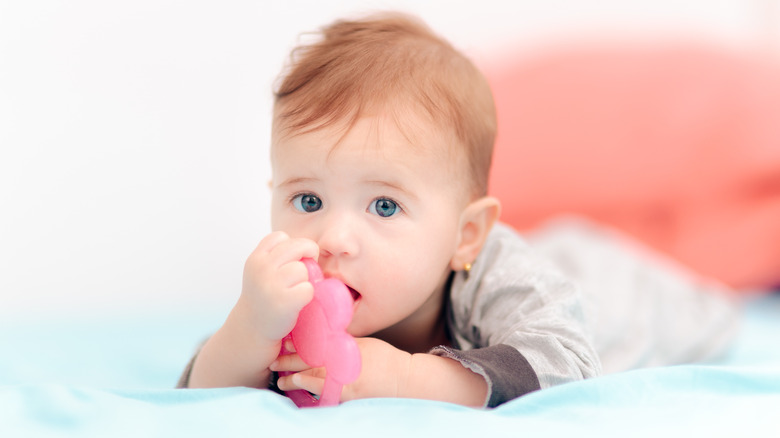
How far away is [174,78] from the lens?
4.81 feet

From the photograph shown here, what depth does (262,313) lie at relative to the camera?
0.81 metres

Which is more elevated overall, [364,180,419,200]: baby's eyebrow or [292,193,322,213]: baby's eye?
[364,180,419,200]: baby's eyebrow

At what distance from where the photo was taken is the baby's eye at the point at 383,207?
0.91m

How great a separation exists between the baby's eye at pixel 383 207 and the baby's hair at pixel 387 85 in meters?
0.09

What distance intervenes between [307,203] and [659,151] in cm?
133

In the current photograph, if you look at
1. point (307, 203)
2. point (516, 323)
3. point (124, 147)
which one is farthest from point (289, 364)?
point (124, 147)

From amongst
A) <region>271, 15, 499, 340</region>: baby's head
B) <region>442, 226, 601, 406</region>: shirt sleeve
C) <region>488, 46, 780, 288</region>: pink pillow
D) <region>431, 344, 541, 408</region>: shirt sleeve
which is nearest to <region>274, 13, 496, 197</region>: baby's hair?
<region>271, 15, 499, 340</region>: baby's head

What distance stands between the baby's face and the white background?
0.69ft

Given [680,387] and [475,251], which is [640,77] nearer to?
[475,251]

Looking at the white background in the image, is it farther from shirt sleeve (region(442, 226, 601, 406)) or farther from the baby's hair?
shirt sleeve (region(442, 226, 601, 406))

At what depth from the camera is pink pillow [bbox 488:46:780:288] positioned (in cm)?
191

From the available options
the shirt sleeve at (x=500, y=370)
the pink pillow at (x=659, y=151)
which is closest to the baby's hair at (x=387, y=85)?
the shirt sleeve at (x=500, y=370)

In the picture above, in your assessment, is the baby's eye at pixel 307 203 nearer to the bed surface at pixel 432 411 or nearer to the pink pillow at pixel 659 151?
the bed surface at pixel 432 411

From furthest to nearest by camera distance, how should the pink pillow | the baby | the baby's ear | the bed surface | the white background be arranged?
the pink pillow, the white background, the baby's ear, the baby, the bed surface
